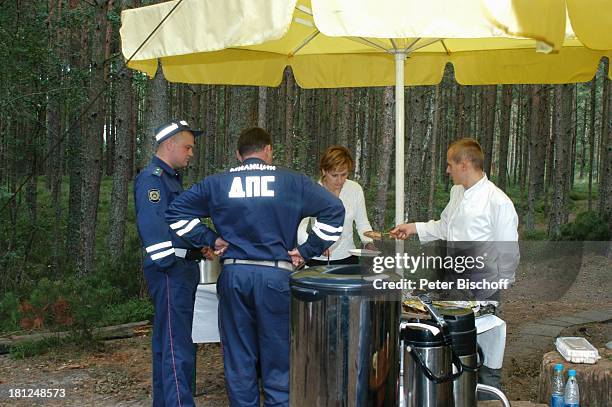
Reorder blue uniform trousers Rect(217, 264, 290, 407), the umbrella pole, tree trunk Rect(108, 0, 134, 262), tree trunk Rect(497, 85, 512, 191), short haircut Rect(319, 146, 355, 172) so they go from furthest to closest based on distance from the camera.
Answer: tree trunk Rect(497, 85, 512, 191) < tree trunk Rect(108, 0, 134, 262) < short haircut Rect(319, 146, 355, 172) < the umbrella pole < blue uniform trousers Rect(217, 264, 290, 407)

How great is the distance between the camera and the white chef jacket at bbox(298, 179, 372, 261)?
5.29 metres

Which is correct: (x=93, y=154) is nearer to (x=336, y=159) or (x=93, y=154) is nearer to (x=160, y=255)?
(x=336, y=159)

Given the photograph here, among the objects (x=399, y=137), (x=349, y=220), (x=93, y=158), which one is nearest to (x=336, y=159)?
(x=349, y=220)

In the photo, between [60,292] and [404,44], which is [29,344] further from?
[404,44]

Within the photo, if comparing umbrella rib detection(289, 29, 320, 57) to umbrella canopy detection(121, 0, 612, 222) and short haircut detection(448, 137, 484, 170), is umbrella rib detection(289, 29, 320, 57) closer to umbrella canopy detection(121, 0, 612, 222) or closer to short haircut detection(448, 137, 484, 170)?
umbrella canopy detection(121, 0, 612, 222)

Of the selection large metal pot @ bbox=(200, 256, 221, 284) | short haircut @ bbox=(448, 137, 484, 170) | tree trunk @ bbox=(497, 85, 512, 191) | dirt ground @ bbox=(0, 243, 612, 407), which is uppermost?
tree trunk @ bbox=(497, 85, 512, 191)

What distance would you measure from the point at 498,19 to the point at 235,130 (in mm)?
8321

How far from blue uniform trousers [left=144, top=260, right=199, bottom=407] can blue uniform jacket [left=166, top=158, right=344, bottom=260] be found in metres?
0.40

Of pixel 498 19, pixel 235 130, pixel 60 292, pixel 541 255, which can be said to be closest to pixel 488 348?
pixel 498 19

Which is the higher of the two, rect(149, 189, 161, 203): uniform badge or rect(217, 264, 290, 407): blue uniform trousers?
rect(149, 189, 161, 203): uniform badge

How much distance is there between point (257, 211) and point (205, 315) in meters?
1.27

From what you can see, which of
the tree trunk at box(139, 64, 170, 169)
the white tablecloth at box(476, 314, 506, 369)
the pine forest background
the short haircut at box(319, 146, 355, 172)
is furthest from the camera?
the tree trunk at box(139, 64, 170, 169)

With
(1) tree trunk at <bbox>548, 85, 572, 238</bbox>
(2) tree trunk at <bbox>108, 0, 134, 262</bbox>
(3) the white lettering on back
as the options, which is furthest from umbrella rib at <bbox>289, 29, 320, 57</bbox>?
(1) tree trunk at <bbox>548, 85, 572, 238</bbox>

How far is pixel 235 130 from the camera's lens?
11.1 meters
